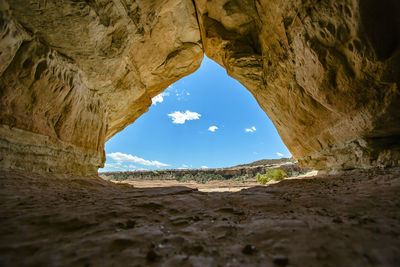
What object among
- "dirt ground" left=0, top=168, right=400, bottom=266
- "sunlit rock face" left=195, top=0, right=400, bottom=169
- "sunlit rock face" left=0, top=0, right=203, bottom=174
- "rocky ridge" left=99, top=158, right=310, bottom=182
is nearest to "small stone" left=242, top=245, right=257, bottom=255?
"dirt ground" left=0, top=168, right=400, bottom=266

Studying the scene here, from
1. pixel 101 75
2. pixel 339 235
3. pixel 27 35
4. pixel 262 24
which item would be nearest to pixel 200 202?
pixel 339 235

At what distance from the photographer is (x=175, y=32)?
9.27 metres

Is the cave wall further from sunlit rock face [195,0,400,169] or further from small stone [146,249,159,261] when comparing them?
small stone [146,249,159,261]

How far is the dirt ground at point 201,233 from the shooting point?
157 cm

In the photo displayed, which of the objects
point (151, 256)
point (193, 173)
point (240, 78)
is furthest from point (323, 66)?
point (193, 173)

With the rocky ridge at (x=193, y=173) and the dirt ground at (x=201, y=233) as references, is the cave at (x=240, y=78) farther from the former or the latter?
the rocky ridge at (x=193, y=173)

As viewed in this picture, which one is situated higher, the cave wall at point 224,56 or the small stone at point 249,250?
the cave wall at point 224,56

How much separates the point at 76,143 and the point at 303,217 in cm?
797

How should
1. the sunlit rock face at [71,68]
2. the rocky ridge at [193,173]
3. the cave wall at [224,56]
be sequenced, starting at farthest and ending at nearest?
1. the rocky ridge at [193,173]
2. the sunlit rock face at [71,68]
3. the cave wall at [224,56]

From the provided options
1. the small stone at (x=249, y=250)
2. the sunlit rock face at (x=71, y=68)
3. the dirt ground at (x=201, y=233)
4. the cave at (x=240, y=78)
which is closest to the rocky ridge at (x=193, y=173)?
the cave at (x=240, y=78)

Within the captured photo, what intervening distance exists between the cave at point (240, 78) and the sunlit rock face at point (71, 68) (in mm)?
39

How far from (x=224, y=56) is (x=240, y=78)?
160cm

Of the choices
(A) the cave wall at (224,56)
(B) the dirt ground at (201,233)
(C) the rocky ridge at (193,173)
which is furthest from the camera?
(C) the rocky ridge at (193,173)

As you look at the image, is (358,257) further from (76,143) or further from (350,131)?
(76,143)
